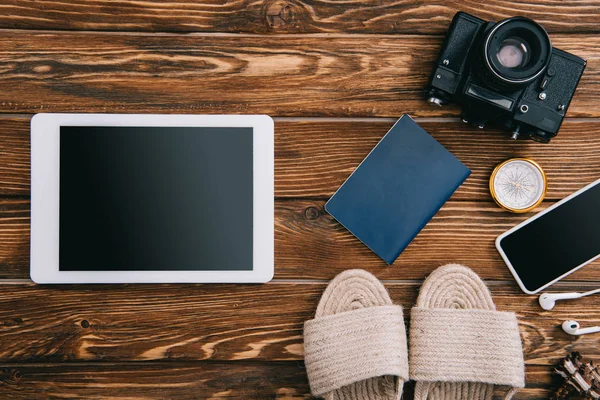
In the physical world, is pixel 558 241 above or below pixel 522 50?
below

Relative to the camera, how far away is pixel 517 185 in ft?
2.90

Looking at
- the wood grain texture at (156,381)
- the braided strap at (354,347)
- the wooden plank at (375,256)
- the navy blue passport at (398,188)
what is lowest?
the wood grain texture at (156,381)

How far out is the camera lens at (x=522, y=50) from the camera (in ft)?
2.51

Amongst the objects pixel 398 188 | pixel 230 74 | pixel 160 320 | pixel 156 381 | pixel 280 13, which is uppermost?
pixel 280 13

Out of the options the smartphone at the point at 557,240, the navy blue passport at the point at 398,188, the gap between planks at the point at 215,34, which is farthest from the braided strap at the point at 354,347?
the gap between planks at the point at 215,34

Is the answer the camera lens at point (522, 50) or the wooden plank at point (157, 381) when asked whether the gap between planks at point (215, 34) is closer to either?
the camera lens at point (522, 50)

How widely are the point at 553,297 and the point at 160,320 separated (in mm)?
703

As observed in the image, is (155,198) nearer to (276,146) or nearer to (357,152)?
(276,146)

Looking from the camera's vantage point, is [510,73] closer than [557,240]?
Yes

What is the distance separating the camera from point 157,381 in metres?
0.89

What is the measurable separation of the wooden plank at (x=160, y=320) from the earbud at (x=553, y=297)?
0.01 metres

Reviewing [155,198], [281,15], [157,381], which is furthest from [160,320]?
[281,15]

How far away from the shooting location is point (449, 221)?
90 centimetres

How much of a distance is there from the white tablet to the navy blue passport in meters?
0.16
